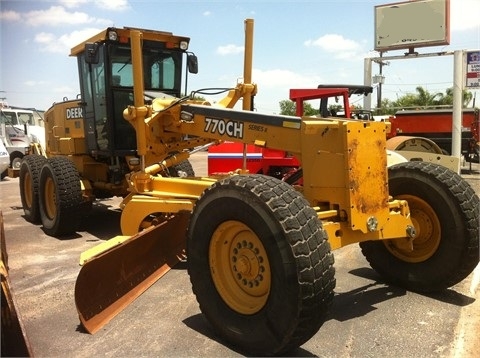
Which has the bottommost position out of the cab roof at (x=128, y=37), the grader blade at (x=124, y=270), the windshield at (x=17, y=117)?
the grader blade at (x=124, y=270)

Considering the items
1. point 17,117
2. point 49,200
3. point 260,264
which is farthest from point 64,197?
point 17,117

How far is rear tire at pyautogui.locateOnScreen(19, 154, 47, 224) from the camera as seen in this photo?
7591mm

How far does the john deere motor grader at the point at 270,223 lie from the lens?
9.62 ft

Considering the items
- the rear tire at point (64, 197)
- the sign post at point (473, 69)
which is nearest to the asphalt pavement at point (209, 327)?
the rear tire at point (64, 197)

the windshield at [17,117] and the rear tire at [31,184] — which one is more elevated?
the windshield at [17,117]

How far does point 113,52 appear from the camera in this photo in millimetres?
6547

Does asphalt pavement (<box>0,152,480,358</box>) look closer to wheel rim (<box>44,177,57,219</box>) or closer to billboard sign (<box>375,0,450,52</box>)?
wheel rim (<box>44,177,57,219</box>)

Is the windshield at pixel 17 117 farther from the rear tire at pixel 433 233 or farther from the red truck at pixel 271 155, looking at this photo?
the rear tire at pixel 433 233

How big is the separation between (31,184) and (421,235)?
6.05 meters

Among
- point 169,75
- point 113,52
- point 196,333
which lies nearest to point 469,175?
point 169,75

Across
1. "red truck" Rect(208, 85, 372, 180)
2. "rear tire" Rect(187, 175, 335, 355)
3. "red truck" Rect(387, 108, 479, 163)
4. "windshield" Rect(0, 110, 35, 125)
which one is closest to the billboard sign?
"red truck" Rect(387, 108, 479, 163)

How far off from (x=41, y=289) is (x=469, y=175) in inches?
564

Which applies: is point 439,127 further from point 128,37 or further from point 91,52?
point 91,52

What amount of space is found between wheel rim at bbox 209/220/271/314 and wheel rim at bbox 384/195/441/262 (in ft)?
5.40
